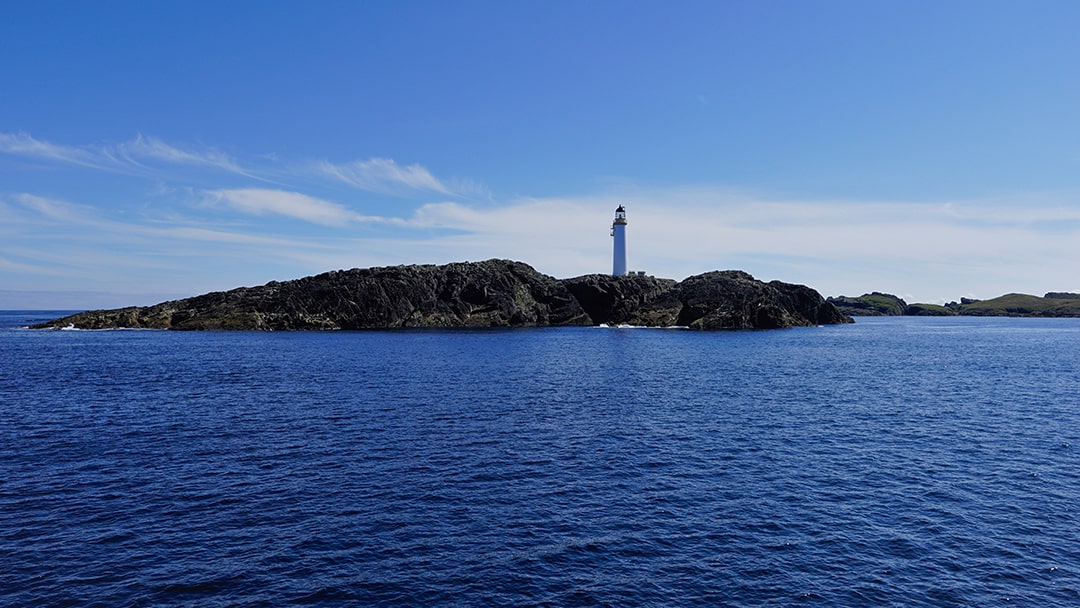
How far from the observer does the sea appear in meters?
22.0

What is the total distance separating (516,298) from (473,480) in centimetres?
15916

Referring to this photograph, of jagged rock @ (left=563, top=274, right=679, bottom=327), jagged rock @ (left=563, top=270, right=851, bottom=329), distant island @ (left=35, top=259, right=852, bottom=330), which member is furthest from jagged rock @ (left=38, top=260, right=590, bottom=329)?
jagged rock @ (left=563, top=270, right=851, bottom=329)

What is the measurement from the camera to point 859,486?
108ft

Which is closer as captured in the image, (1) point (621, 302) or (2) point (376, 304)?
(2) point (376, 304)

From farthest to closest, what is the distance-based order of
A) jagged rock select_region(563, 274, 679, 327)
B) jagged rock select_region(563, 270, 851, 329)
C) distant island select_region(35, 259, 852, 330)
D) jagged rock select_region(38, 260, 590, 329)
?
Result: jagged rock select_region(563, 274, 679, 327), jagged rock select_region(563, 270, 851, 329), distant island select_region(35, 259, 852, 330), jagged rock select_region(38, 260, 590, 329)

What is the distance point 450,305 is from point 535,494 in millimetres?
157178

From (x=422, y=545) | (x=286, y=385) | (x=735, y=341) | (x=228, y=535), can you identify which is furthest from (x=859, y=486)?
(x=735, y=341)

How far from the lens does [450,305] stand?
611 ft

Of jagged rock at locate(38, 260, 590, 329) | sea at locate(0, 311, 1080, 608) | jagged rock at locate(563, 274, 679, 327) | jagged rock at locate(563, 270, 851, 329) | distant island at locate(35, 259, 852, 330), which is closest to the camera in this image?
sea at locate(0, 311, 1080, 608)

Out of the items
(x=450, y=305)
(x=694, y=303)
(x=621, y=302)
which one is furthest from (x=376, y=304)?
(x=694, y=303)

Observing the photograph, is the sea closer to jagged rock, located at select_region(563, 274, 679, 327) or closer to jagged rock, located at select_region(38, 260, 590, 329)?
jagged rock, located at select_region(38, 260, 590, 329)

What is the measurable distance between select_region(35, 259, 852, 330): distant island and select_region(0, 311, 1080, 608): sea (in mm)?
101838

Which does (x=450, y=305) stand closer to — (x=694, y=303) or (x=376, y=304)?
(x=376, y=304)

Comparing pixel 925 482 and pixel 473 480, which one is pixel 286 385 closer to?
pixel 473 480
